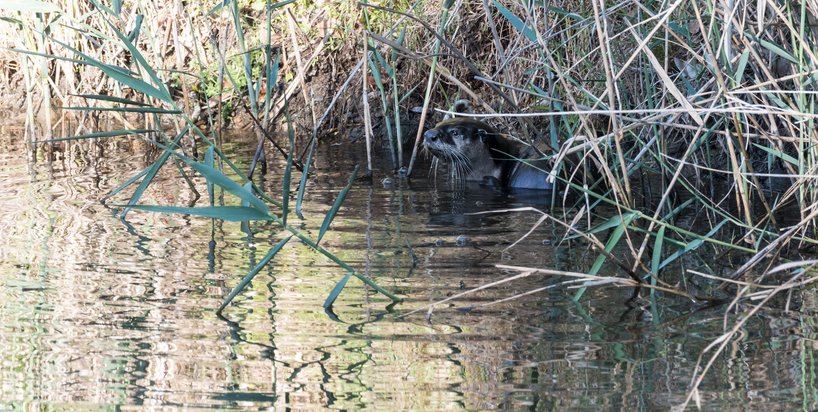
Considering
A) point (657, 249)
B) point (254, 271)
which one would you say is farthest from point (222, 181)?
point (657, 249)

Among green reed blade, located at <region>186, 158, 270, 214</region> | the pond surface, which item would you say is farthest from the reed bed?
the pond surface

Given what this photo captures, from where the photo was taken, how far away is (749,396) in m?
2.36

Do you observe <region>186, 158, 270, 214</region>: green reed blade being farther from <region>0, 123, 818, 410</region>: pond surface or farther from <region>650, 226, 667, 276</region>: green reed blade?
<region>650, 226, 667, 276</region>: green reed blade

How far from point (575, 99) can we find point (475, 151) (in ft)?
4.57

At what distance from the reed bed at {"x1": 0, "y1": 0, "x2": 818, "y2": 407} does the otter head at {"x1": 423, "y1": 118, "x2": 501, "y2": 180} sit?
19 centimetres

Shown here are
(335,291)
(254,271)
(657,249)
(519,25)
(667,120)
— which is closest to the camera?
(254,271)

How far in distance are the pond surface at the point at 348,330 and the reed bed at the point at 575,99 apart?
0.37ft

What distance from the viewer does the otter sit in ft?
19.6

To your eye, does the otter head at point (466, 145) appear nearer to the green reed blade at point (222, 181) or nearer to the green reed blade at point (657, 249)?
the green reed blade at point (657, 249)

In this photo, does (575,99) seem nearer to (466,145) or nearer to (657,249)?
(466,145)

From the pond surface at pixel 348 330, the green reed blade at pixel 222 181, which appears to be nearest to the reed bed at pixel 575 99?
the green reed blade at pixel 222 181

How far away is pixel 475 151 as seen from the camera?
614cm

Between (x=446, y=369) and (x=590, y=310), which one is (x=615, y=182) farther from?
(x=446, y=369)

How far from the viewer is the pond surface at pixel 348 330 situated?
2.42 m
